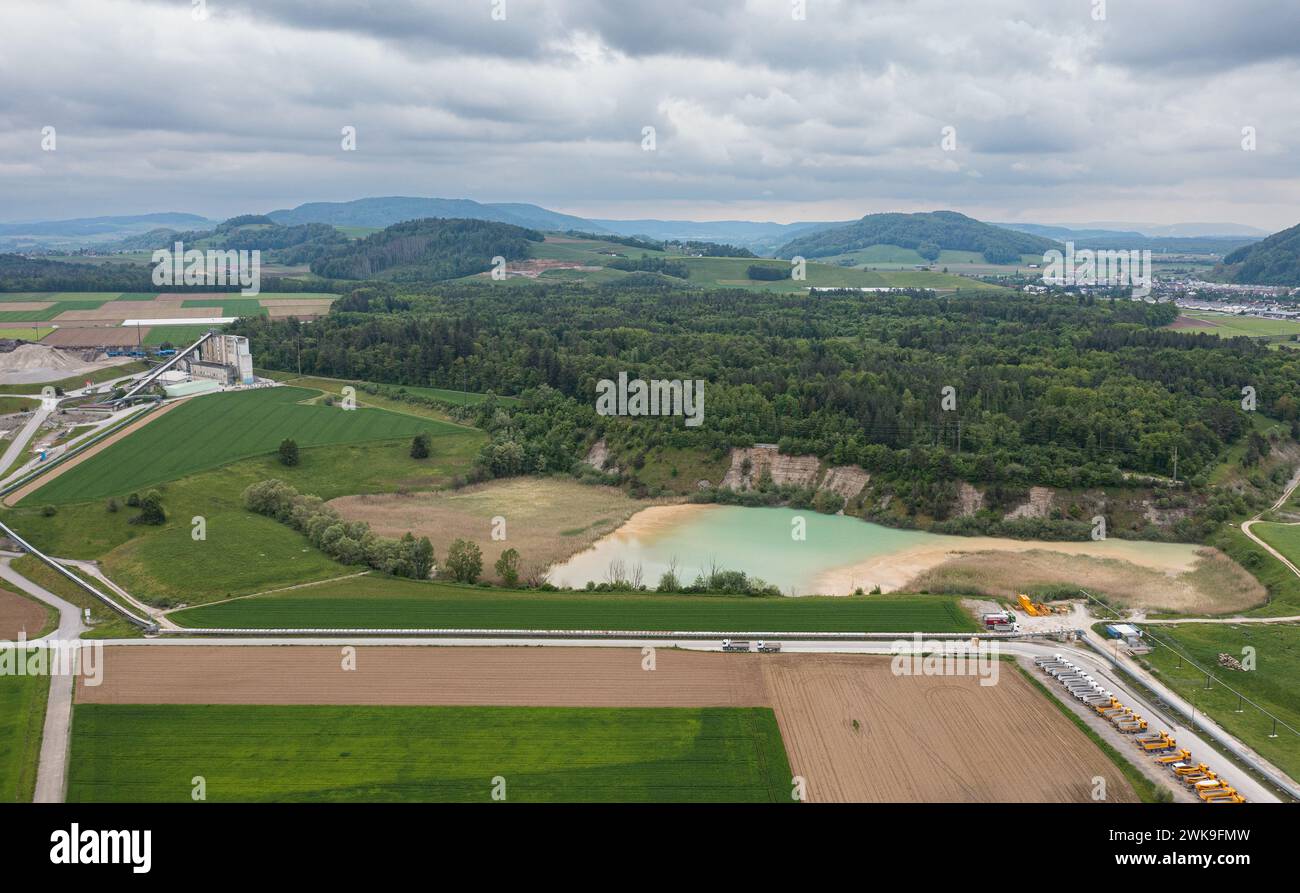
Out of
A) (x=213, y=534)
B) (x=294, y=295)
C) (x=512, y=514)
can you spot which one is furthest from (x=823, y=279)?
(x=213, y=534)

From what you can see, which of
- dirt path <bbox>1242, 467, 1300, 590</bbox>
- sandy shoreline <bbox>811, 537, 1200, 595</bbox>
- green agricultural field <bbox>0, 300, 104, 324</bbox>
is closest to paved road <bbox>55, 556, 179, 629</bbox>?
sandy shoreline <bbox>811, 537, 1200, 595</bbox>

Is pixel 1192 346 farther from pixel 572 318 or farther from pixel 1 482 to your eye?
pixel 1 482

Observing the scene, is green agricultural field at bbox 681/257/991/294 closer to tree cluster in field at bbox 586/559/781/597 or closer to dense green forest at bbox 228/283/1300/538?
dense green forest at bbox 228/283/1300/538

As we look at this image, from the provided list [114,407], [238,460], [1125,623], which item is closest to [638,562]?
[1125,623]

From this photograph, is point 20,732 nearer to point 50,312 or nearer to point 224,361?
point 224,361

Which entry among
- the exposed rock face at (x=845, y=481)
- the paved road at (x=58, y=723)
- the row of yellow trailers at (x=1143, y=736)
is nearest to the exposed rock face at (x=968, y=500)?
the exposed rock face at (x=845, y=481)

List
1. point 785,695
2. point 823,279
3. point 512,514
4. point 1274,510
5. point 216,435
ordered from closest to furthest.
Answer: point 785,695
point 1274,510
point 512,514
point 216,435
point 823,279
